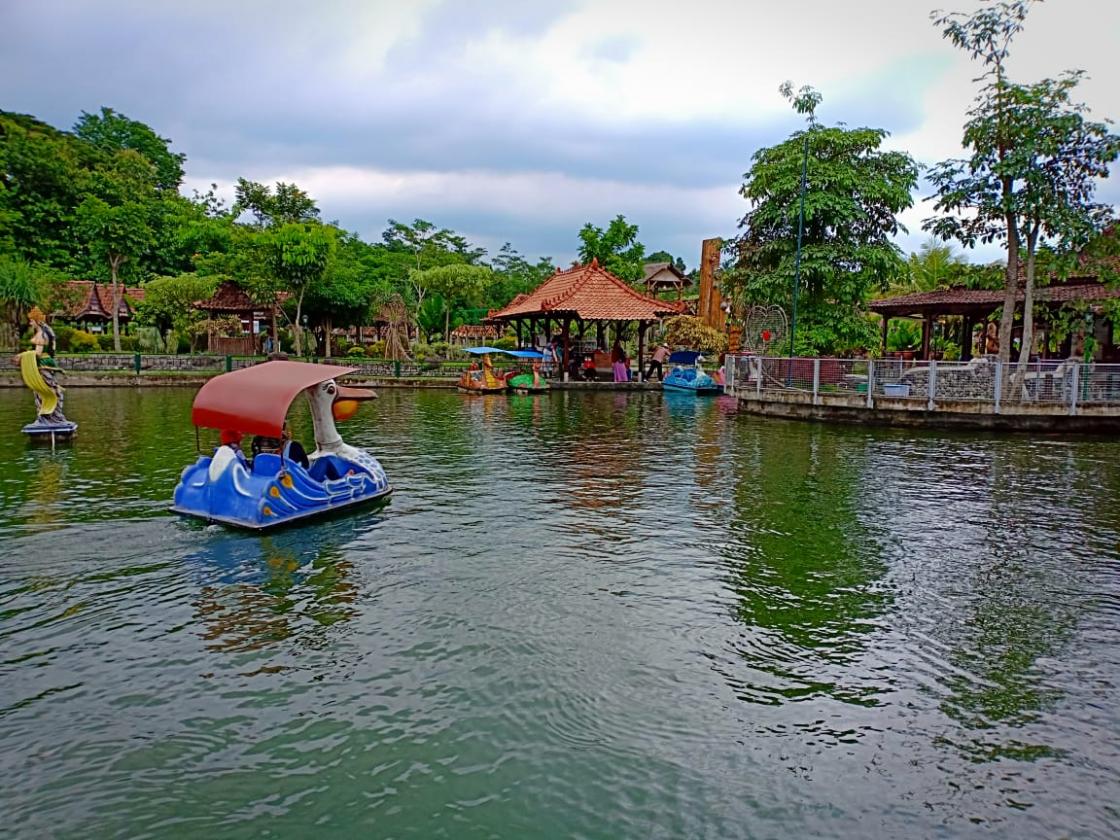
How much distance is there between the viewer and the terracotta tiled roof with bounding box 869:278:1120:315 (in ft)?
78.4

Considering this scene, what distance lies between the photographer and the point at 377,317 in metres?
45.5

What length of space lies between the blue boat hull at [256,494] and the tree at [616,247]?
38084 millimetres

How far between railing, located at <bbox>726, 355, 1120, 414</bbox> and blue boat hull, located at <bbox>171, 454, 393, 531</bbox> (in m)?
15.0

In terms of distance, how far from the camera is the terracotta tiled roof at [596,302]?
1254 inches

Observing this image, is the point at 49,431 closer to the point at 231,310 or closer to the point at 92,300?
the point at 231,310

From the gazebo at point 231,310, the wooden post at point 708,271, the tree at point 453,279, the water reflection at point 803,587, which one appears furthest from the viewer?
the tree at point 453,279

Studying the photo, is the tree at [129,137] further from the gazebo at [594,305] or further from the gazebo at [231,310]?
the gazebo at [594,305]

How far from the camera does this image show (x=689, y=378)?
101 ft

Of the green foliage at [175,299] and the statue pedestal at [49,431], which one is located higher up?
the green foliage at [175,299]

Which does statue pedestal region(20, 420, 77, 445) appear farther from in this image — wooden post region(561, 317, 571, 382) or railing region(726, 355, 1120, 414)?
wooden post region(561, 317, 571, 382)

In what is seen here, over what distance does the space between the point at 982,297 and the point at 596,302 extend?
14.3m

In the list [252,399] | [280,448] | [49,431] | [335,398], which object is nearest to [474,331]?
[49,431]

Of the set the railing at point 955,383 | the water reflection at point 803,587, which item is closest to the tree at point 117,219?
the railing at point 955,383

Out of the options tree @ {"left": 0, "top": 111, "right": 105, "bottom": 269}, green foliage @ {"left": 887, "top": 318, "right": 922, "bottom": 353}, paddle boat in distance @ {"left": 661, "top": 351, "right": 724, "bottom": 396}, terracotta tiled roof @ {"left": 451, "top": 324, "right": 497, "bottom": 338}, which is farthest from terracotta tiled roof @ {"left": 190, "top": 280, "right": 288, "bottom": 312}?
green foliage @ {"left": 887, "top": 318, "right": 922, "bottom": 353}
